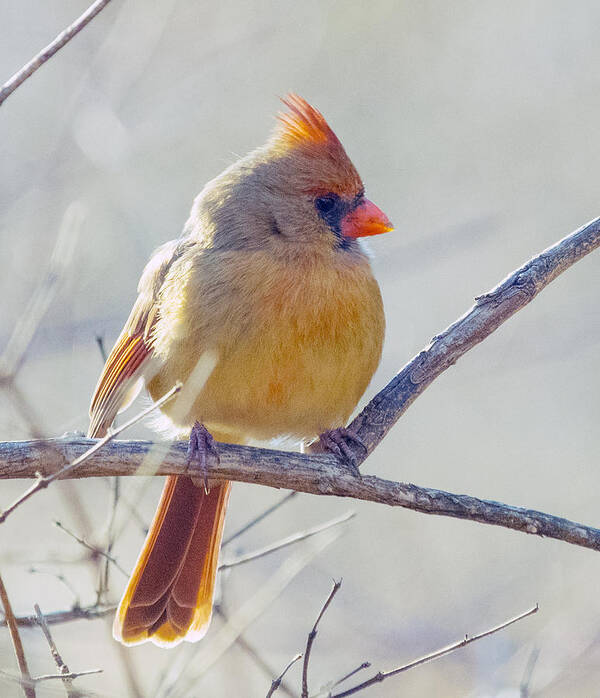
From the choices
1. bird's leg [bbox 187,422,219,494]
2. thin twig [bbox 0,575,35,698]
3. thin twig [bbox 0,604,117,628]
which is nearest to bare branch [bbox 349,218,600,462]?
bird's leg [bbox 187,422,219,494]

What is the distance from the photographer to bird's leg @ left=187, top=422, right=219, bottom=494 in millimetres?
2795

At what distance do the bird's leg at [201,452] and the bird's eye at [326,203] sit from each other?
103 centimetres

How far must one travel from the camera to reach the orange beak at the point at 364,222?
3613 mm

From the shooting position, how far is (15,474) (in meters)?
2.54

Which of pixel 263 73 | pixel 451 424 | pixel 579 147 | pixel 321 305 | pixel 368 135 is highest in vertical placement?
pixel 263 73

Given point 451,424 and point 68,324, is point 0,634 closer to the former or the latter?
point 68,324

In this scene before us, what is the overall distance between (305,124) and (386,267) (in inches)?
30.9

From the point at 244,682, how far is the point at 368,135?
3672 mm

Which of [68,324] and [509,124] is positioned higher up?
[509,124]

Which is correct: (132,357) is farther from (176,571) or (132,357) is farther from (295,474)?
(295,474)

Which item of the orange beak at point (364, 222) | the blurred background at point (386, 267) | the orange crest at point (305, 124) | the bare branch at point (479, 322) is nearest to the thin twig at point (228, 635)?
the blurred background at point (386, 267)

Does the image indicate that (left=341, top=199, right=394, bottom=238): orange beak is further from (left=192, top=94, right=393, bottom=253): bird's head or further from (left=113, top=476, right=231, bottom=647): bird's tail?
(left=113, top=476, right=231, bottom=647): bird's tail

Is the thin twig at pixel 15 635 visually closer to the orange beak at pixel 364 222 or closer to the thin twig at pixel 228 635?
the thin twig at pixel 228 635

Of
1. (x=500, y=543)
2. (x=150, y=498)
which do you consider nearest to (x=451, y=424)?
(x=500, y=543)
